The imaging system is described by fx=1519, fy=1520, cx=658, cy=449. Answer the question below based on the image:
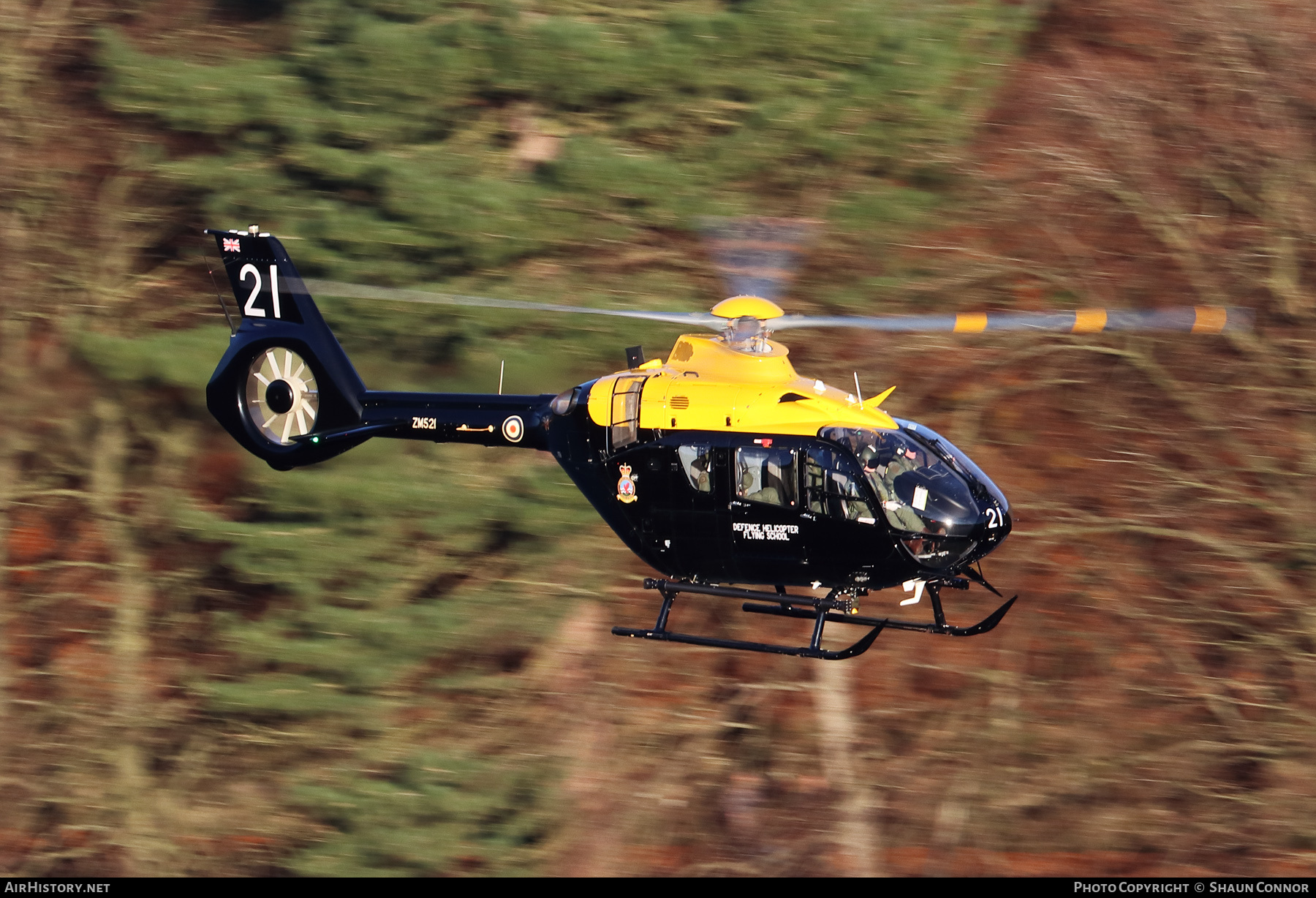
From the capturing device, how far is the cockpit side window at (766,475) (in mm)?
10656

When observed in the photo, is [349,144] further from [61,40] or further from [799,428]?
[799,428]

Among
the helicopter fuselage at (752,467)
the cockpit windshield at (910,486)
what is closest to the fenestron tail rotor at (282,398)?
the helicopter fuselage at (752,467)

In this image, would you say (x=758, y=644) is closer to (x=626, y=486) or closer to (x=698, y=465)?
(x=698, y=465)

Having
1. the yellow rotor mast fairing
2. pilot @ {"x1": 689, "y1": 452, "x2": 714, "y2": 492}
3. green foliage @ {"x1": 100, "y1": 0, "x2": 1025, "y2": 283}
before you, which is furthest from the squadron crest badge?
green foliage @ {"x1": 100, "y1": 0, "x2": 1025, "y2": 283}

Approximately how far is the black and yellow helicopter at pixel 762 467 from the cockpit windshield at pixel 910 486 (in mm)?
11

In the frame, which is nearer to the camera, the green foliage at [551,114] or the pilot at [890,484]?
the pilot at [890,484]

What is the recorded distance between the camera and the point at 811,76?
18.4 m

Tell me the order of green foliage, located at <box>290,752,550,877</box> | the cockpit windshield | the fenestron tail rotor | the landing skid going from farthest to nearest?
1. green foliage, located at <box>290,752,550,877</box>
2. the fenestron tail rotor
3. the landing skid
4. the cockpit windshield

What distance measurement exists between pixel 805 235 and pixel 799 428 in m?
7.53

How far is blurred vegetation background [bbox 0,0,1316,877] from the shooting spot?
1598 cm

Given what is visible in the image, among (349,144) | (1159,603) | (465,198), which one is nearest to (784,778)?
(1159,603)

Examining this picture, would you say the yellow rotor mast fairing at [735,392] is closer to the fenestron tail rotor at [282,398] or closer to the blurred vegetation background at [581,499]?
the fenestron tail rotor at [282,398]

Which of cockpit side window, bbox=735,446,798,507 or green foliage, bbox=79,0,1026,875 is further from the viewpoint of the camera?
green foliage, bbox=79,0,1026,875

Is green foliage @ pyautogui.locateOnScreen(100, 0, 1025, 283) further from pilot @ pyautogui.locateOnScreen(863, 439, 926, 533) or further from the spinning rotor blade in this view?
pilot @ pyautogui.locateOnScreen(863, 439, 926, 533)
